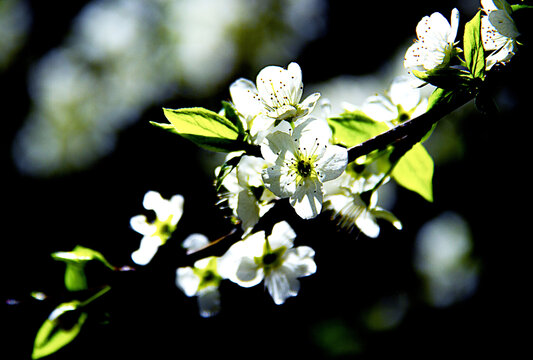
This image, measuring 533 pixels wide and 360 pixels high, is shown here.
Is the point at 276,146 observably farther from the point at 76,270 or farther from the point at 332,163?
the point at 76,270

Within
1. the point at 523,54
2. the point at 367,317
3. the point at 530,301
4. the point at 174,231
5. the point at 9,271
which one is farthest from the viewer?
the point at 367,317

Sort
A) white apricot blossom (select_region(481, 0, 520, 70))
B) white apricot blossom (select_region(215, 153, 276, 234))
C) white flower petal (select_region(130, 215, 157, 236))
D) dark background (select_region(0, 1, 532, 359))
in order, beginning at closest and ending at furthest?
white apricot blossom (select_region(481, 0, 520, 70)) < white apricot blossom (select_region(215, 153, 276, 234)) < white flower petal (select_region(130, 215, 157, 236)) < dark background (select_region(0, 1, 532, 359))

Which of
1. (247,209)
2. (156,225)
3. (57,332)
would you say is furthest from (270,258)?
(57,332)

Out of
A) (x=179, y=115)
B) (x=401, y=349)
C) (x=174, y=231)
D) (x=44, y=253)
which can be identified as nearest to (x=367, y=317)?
(x=401, y=349)

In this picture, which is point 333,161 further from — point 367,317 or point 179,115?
point 367,317

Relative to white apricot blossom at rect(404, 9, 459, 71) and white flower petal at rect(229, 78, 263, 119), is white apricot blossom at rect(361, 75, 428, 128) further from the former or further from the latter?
white flower petal at rect(229, 78, 263, 119)

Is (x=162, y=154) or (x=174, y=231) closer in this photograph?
(x=174, y=231)

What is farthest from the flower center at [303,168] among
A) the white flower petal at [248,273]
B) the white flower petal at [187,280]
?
the white flower petal at [187,280]

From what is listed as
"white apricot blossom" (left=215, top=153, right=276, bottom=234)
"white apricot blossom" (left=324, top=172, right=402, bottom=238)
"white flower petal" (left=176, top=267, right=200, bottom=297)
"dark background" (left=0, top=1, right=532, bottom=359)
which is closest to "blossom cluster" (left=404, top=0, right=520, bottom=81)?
"white apricot blossom" (left=324, top=172, right=402, bottom=238)
